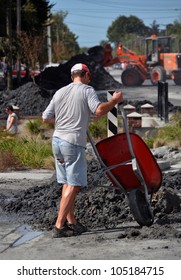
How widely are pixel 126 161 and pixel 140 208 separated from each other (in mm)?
538

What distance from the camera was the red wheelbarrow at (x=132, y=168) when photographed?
8.98 meters

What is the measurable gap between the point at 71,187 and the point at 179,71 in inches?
1639

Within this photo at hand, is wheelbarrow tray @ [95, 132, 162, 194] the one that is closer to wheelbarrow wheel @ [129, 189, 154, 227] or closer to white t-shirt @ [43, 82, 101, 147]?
wheelbarrow wheel @ [129, 189, 154, 227]

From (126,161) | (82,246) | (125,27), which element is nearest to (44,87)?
(126,161)

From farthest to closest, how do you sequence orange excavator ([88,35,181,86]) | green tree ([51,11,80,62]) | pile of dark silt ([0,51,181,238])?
green tree ([51,11,80,62]), orange excavator ([88,35,181,86]), pile of dark silt ([0,51,181,238])

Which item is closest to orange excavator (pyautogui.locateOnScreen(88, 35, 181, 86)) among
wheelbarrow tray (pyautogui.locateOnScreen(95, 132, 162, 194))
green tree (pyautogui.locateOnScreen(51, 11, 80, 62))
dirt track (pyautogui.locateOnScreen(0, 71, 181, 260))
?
green tree (pyautogui.locateOnScreen(51, 11, 80, 62))

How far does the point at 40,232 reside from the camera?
9133 mm

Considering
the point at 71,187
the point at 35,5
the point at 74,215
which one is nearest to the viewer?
the point at 71,187

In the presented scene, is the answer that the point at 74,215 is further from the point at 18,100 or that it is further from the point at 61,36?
the point at 61,36

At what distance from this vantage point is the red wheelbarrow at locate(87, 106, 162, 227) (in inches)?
353

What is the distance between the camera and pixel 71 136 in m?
8.66

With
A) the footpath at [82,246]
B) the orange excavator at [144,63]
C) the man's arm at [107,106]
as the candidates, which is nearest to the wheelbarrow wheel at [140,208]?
the footpath at [82,246]

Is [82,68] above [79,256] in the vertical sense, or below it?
above
